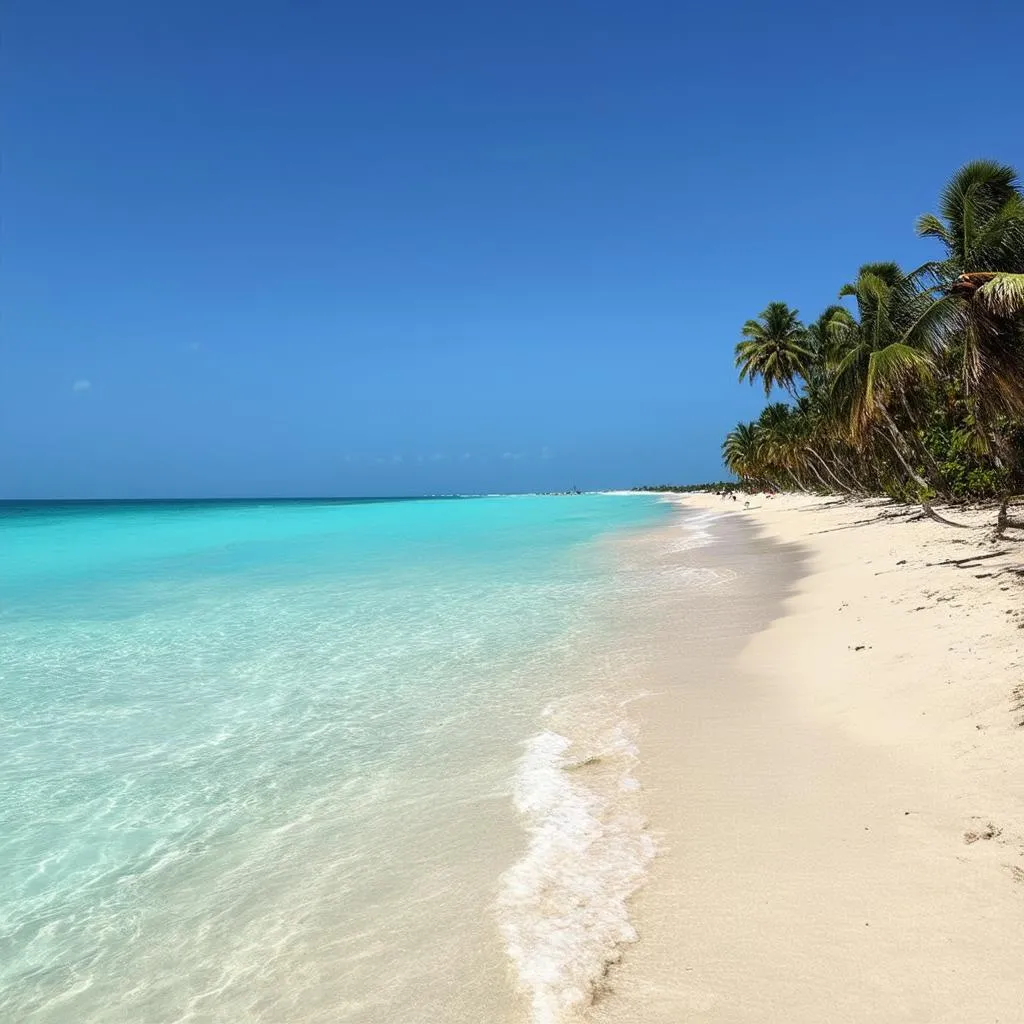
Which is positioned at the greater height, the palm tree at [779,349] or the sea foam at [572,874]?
the palm tree at [779,349]

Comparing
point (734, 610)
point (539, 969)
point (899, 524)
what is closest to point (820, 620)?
point (734, 610)

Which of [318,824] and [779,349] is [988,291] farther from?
[779,349]

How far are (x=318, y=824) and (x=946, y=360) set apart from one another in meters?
17.3

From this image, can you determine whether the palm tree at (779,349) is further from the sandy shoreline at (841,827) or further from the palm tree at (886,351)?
the sandy shoreline at (841,827)

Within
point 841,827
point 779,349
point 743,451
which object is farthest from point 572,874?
point 743,451

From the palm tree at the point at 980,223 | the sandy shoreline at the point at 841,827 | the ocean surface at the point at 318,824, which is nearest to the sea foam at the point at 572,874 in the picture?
the ocean surface at the point at 318,824

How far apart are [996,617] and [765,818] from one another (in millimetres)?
4964

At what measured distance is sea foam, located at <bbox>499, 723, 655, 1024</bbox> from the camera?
2.90 meters

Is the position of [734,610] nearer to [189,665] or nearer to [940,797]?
[940,797]

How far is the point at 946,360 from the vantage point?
→ 53.1 ft

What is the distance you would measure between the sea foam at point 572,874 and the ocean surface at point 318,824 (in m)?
0.02

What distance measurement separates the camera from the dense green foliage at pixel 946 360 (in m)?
9.46

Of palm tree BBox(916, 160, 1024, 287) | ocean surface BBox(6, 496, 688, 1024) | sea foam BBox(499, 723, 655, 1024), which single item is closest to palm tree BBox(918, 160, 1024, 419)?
palm tree BBox(916, 160, 1024, 287)

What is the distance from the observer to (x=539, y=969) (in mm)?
2951
